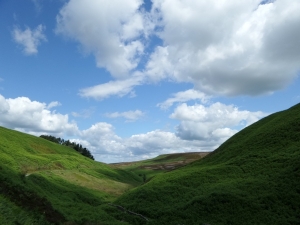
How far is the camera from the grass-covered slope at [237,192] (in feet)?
110

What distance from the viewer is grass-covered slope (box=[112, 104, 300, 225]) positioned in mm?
33594

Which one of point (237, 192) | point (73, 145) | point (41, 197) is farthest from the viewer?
point (73, 145)

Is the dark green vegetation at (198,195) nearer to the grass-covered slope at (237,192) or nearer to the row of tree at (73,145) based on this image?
the grass-covered slope at (237,192)

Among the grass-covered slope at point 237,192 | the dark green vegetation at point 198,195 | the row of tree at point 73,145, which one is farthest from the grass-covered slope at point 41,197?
the row of tree at point 73,145

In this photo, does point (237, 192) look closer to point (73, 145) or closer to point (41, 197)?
point (41, 197)

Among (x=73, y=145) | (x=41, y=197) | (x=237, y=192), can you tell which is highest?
(x=73, y=145)

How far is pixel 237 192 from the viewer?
124 feet

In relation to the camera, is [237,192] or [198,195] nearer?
[237,192]

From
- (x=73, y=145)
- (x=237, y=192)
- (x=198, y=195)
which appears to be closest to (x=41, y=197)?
(x=198, y=195)

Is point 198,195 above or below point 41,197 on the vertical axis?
below

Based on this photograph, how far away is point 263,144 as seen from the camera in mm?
55625

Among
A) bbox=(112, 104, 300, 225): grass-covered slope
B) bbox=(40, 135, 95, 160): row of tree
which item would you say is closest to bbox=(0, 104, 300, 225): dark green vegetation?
bbox=(112, 104, 300, 225): grass-covered slope

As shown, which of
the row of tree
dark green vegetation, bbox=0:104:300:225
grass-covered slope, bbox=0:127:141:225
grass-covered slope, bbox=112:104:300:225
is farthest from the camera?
the row of tree

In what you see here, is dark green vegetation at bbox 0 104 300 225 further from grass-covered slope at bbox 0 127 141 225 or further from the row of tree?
the row of tree
